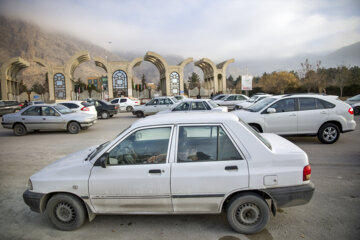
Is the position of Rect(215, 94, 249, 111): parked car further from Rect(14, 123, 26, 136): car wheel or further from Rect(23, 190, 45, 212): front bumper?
Rect(23, 190, 45, 212): front bumper

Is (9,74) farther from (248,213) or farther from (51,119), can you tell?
(248,213)

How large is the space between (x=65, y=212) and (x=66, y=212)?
0.02 m

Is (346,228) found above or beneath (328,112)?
beneath

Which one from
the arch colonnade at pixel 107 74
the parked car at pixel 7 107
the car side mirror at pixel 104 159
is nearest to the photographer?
the car side mirror at pixel 104 159

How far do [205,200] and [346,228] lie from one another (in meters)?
2.05

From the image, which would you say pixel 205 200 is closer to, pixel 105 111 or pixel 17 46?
pixel 105 111

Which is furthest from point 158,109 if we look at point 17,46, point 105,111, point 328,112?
point 17,46

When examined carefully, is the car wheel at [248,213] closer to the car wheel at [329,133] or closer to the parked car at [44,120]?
the car wheel at [329,133]

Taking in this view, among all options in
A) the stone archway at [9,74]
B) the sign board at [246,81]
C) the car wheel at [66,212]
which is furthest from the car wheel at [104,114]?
the stone archway at [9,74]

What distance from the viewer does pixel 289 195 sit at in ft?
10.5

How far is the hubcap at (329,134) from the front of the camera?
327 inches

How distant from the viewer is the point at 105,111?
813 inches

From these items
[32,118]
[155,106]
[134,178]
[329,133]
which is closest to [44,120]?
[32,118]

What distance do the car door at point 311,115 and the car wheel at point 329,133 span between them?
0.20 metres
